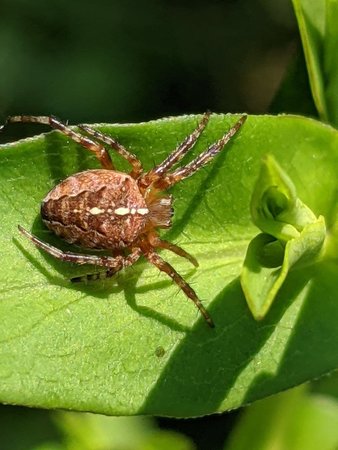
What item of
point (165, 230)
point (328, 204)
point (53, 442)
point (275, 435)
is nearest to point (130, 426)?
point (53, 442)

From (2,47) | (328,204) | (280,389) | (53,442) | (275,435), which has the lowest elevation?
(53,442)

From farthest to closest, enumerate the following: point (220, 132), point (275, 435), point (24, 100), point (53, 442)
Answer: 1. point (24, 100)
2. point (53, 442)
3. point (275, 435)
4. point (220, 132)

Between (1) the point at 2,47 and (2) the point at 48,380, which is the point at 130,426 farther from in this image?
(1) the point at 2,47

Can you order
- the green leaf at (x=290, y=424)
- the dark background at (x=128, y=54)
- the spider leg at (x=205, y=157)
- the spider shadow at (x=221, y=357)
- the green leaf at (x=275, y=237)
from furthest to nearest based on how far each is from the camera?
1. the dark background at (x=128, y=54)
2. the green leaf at (x=290, y=424)
3. the spider leg at (x=205, y=157)
4. the spider shadow at (x=221, y=357)
5. the green leaf at (x=275, y=237)

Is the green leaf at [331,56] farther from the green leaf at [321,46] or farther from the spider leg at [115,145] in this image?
the spider leg at [115,145]

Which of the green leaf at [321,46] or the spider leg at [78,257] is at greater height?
the green leaf at [321,46]

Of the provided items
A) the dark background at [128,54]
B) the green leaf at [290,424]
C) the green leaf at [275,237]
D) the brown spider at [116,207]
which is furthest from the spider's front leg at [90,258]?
the dark background at [128,54]

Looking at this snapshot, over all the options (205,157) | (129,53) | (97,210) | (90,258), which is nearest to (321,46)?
(205,157)
